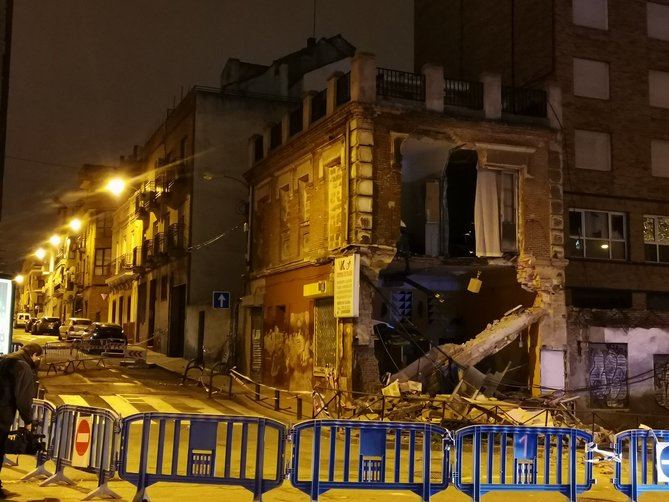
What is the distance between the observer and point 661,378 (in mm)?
24109

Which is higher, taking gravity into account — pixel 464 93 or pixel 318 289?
pixel 464 93

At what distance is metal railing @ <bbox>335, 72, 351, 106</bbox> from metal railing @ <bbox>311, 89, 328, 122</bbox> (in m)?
1.23

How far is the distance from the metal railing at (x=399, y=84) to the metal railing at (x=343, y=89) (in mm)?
1111

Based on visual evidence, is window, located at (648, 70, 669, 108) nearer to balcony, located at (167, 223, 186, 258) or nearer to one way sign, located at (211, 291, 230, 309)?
one way sign, located at (211, 291, 230, 309)

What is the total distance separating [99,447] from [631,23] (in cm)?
2511

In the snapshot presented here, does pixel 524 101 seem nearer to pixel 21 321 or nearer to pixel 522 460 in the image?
pixel 522 460

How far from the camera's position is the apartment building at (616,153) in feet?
79.6

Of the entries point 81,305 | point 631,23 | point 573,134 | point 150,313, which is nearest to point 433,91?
point 573,134

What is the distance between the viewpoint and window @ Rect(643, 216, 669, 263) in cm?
2633

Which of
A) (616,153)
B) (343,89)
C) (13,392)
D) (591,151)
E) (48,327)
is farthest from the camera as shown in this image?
(48,327)

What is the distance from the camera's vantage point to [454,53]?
31906 millimetres

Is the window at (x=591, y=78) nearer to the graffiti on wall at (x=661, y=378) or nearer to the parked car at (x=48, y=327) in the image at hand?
the graffiti on wall at (x=661, y=378)

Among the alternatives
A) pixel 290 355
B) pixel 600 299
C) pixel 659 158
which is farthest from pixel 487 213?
pixel 659 158

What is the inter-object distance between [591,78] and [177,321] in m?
22.0
